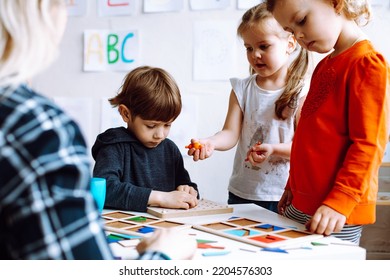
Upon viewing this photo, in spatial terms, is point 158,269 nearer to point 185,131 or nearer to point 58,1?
point 58,1

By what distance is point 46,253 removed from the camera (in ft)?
1.35

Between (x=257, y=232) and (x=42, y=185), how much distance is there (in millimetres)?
521

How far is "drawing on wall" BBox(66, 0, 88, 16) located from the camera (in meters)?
2.11

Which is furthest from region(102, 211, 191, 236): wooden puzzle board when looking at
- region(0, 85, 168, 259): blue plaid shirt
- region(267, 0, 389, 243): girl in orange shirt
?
region(0, 85, 168, 259): blue plaid shirt

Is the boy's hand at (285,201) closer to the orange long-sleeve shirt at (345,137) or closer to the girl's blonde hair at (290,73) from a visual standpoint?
the orange long-sleeve shirt at (345,137)

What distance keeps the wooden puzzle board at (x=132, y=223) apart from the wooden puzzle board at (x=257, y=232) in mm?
64

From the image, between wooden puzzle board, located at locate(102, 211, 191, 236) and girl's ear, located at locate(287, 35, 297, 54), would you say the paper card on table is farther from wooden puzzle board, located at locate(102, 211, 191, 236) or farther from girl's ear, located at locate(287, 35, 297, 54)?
girl's ear, located at locate(287, 35, 297, 54)

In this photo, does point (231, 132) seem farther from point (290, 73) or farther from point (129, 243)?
point (129, 243)

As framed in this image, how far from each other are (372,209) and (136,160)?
0.57 meters

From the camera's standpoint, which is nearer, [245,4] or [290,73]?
[290,73]

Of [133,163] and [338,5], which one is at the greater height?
[338,5]

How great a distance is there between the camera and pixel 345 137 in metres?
0.96

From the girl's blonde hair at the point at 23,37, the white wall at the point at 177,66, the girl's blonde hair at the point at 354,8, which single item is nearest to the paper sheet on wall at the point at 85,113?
the white wall at the point at 177,66

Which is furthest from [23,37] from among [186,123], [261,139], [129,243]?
[186,123]
